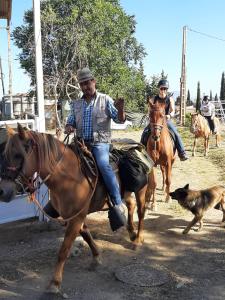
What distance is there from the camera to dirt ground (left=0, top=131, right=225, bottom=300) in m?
4.78

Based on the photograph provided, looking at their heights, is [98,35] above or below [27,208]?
above

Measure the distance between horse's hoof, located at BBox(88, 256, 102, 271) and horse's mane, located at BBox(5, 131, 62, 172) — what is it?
1702 millimetres

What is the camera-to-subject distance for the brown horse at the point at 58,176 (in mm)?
4070

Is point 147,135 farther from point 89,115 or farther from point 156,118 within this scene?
point 89,115

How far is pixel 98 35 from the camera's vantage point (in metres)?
32.4

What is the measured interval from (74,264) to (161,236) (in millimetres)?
1787

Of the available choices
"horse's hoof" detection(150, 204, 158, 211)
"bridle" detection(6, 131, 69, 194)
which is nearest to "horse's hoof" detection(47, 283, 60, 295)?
"bridle" detection(6, 131, 69, 194)

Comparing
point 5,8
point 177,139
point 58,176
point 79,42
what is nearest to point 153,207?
point 177,139

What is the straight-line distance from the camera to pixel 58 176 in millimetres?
Result: 4520

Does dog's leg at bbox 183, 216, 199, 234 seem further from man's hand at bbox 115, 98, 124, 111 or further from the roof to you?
the roof

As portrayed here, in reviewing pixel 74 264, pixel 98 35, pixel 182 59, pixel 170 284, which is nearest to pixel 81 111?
pixel 74 264

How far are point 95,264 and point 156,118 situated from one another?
11.8 feet

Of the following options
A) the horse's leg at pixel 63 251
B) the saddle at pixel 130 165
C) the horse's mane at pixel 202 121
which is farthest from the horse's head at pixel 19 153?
the horse's mane at pixel 202 121

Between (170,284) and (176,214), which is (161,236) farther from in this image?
(170,284)
